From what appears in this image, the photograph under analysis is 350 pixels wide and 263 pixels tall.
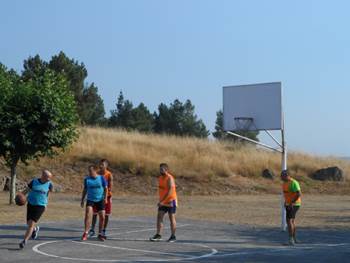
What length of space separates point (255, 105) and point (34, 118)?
9132 mm

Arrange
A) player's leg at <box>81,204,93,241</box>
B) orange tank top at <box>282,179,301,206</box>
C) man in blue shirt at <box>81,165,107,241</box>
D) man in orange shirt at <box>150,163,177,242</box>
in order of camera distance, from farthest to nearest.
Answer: orange tank top at <box>282,179,301,206</box>
man in orange shirt at <box>150,163,177,242</box>
man in blue shirt at <box>81,165,107,241</box>
player's leg at <box>81,204,93,241</box>

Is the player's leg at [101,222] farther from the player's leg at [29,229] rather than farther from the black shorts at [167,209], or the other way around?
the player's leg at [29,229]

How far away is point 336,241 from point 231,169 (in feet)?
91.6

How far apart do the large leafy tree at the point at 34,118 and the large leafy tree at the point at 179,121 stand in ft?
163

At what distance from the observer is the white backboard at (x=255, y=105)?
21.7 metres

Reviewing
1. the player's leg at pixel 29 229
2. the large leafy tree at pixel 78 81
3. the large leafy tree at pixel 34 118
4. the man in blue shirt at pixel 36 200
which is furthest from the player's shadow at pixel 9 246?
the large leafy tree at pixel 78 81

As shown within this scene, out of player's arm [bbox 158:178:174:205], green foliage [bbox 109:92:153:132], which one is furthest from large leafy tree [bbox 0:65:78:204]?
green foliage [bbox 109:92:153:132]

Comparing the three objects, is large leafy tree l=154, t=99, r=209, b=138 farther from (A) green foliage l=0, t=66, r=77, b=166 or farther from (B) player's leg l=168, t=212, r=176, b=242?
(B) player's leg l=168, t=212, r=176, b=242

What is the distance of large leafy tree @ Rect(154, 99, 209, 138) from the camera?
Result: 7812 centimetres

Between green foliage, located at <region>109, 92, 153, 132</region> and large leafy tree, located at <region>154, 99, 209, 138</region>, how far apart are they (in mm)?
2024

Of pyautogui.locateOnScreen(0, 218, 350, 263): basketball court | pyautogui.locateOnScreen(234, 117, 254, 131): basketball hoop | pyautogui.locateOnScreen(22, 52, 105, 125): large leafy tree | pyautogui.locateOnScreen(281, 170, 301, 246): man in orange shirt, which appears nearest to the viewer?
pyautogui.locateOnScreen(0, 218, 350, 263): basketball court

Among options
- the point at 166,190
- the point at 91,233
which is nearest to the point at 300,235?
the point at 166,190

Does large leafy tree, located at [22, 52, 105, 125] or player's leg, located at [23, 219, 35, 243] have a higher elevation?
large leafy tree, located at [22, 52, 105, 125]

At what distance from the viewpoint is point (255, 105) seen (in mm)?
22172
